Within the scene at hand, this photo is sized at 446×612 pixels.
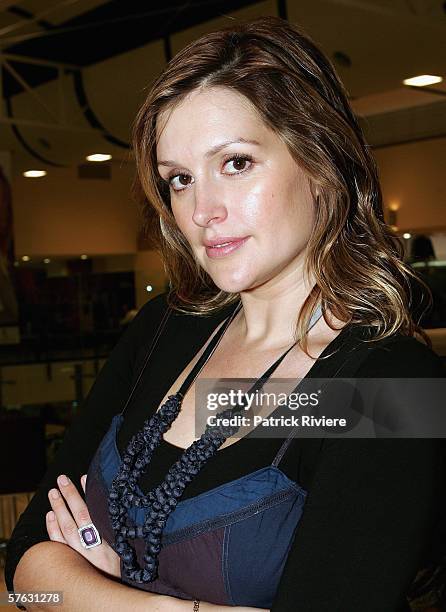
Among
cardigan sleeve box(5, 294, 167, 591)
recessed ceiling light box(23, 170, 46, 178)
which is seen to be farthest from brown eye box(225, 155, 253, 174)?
recessed ceiling light box(23, 170, 46, 178)

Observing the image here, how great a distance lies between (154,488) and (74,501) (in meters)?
0.18

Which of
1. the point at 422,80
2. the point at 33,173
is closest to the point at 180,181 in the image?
the point at 422,80

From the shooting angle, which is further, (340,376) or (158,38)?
(158,38)

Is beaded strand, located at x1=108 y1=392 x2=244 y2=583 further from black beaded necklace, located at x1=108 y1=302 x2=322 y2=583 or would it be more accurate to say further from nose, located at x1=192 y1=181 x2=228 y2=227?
nose, located at x1=192 y1=181 x2=228 y2=227

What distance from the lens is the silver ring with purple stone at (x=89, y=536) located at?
1.21 metres

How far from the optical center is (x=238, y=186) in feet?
3.61

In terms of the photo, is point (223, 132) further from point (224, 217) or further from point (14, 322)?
point (14, 322)

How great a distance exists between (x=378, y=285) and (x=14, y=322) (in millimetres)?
6221

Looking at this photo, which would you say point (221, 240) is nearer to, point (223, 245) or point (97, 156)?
point (223, 245)

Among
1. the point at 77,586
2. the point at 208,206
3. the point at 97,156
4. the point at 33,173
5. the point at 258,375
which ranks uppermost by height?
the point at 33,173

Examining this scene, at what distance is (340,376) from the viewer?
1.03 m

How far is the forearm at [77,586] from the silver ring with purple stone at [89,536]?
2cm

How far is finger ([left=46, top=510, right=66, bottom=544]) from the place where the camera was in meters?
1.25

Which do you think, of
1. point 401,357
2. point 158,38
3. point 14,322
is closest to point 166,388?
point 401,357
